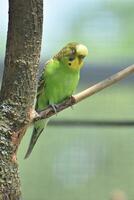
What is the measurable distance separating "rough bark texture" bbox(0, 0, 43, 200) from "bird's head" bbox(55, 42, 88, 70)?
0.80 feet

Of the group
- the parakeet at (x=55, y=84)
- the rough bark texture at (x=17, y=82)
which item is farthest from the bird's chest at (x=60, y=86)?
the rough bark texture at (x=17, y=82)

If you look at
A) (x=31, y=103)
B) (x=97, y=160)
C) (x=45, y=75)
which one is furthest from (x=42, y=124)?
(x=97, y=160)

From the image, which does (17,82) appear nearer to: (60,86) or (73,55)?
(73,55)

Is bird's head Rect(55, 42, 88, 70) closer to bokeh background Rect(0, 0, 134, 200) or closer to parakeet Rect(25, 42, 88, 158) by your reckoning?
parakeet Rect(25, 42, 88, 158)

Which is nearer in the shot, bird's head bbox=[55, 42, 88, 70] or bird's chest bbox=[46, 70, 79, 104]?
bird's head bbox=[55, 42, 88, 70]

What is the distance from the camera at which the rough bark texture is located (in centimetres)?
77

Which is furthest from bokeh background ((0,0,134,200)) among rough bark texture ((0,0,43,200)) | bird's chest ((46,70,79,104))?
rough bark texture ((0,0,43,200))

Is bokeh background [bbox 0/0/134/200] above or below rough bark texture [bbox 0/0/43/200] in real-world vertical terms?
below

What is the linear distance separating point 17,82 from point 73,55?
359 millimetres

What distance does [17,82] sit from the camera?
784 mm

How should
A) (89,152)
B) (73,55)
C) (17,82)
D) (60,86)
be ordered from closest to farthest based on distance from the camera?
(17,82)
(73,55)
(60,86)
(89,152)

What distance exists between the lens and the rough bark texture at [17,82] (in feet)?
2.52

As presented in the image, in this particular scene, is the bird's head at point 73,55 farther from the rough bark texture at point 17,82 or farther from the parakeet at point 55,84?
the rough bark texture at point 17,82

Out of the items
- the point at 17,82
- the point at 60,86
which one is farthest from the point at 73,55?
the point at 17,82
